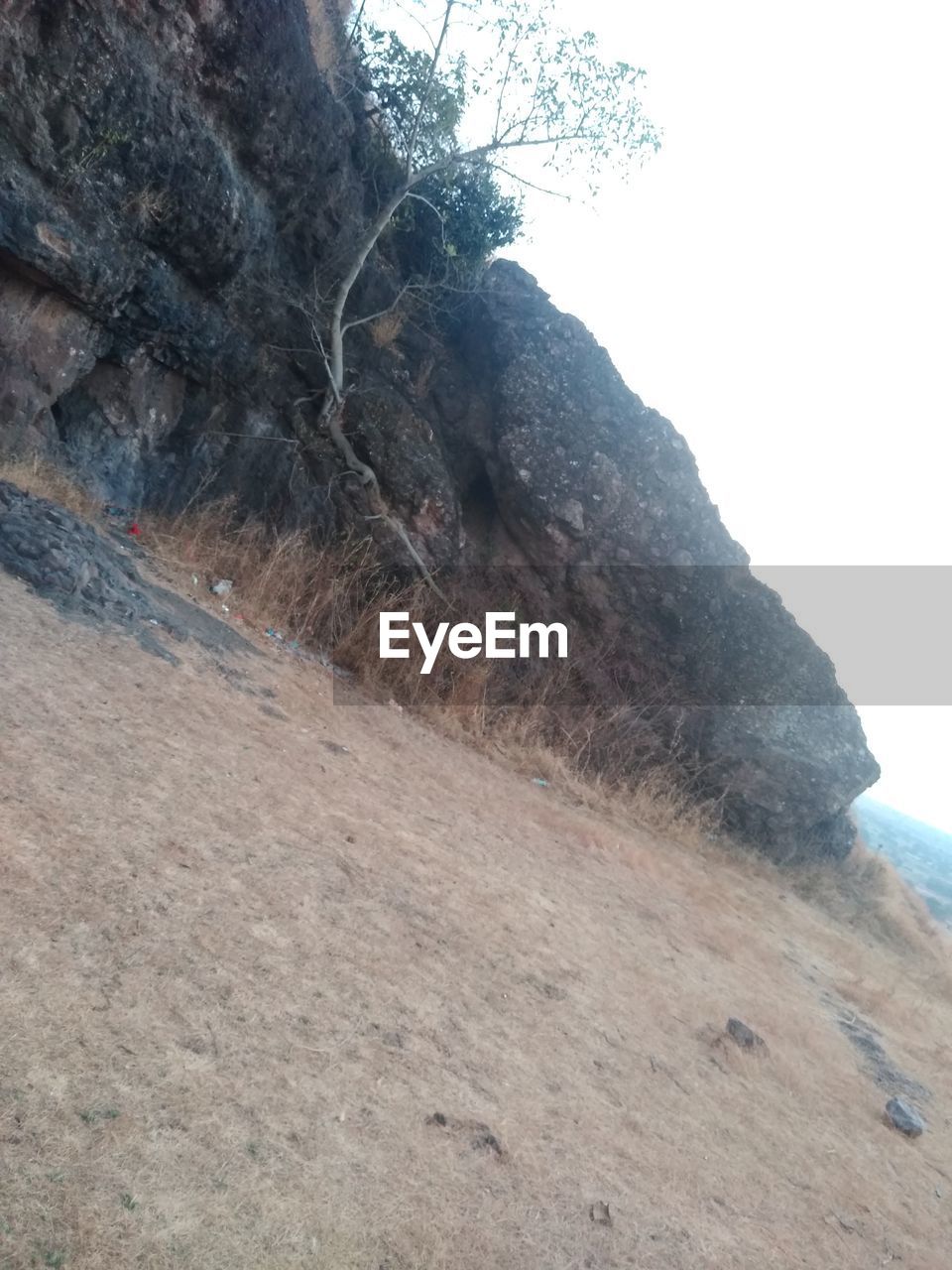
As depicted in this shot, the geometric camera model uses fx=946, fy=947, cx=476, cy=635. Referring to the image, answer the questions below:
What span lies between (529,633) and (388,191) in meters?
4.83

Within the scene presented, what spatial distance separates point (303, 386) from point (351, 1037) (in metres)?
7.49

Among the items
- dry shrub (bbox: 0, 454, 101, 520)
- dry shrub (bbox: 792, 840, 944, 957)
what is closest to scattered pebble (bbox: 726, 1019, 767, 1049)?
dry shrub (bbox: 792, 840, 944, 957)

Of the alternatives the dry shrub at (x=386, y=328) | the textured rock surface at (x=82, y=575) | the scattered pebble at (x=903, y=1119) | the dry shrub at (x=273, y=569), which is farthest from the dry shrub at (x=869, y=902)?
the dry shrub at (x=386, y=328)

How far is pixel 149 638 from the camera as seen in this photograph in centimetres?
518

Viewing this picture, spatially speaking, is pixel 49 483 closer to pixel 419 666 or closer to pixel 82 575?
pixel 82 575

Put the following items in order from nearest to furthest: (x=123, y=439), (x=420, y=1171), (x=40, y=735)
→ (x=420, y=1171) → (x=40, y=735) → (x=123, y=439)

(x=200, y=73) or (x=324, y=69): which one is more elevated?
(x=324, y=69)

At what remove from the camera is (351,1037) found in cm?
262

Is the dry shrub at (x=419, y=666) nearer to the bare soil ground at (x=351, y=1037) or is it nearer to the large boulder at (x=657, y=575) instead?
the large boulder at (x=657, y=575)

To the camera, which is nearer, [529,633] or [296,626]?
[296,626]

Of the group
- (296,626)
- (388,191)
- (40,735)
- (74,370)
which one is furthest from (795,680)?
(40,735)

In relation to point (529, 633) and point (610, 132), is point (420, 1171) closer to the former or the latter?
point (529, 633)

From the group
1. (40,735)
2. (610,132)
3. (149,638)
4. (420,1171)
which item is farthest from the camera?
(610,132)

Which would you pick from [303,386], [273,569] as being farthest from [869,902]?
[303,386]
